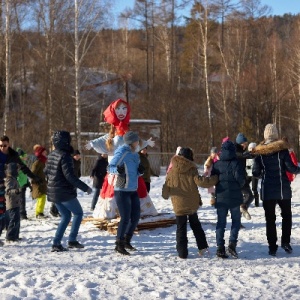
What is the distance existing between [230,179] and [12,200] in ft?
11.4

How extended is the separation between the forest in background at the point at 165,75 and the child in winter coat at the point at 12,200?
1701 centimetres

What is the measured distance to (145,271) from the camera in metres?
6.01

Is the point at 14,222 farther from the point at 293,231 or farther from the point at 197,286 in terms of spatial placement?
the point at 293,231

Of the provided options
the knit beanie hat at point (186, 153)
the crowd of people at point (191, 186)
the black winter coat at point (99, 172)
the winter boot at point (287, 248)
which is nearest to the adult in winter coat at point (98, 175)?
the black winter coat at point (99, 172)

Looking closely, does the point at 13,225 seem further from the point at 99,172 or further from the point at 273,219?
the point at 99,172

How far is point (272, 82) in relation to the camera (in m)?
35.5

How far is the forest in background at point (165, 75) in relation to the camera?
27.3 m

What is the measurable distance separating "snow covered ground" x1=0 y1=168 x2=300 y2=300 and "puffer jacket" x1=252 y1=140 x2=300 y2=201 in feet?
2.73

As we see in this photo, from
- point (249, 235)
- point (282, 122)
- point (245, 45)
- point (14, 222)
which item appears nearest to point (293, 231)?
point (249, 235)

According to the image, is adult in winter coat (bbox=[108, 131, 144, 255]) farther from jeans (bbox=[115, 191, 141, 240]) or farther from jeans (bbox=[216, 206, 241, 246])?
jeans (bbox=[216, 206, 241, 246])

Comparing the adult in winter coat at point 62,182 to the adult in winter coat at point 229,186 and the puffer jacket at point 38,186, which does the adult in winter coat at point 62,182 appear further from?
the puffer jacket at point 38,186

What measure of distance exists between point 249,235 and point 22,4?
69.4 ft

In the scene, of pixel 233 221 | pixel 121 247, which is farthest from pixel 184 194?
pixel 121 247

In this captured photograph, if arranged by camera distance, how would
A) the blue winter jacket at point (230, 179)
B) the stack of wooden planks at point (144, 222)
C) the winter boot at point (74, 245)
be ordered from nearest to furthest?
the blue winter jacket at point (230, 179) < the winter boot at point (74, 245) < the stack of wooden planks at point (144, 222)
